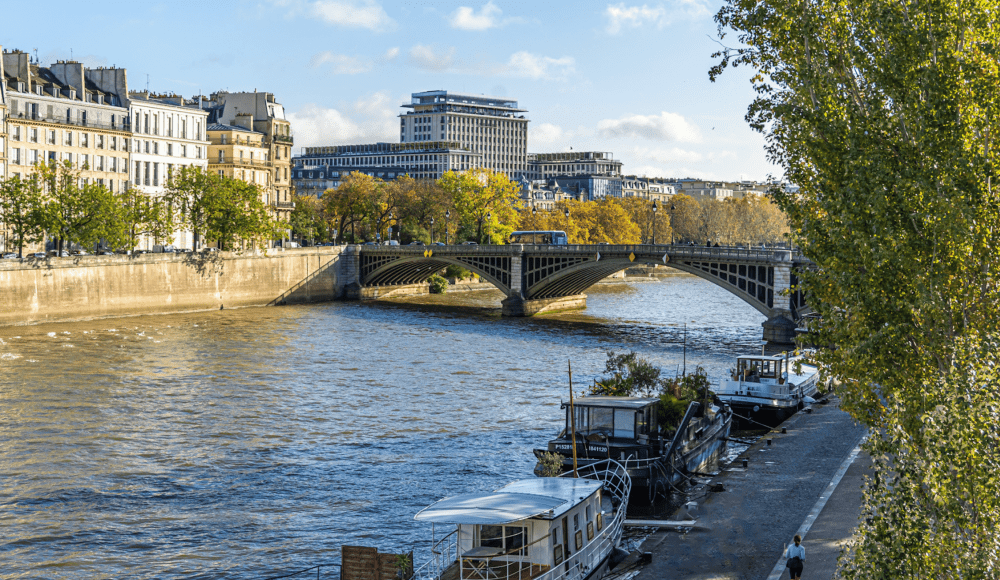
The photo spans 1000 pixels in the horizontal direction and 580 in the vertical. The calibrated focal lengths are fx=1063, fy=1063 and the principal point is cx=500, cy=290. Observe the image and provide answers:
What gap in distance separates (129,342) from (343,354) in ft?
41.1

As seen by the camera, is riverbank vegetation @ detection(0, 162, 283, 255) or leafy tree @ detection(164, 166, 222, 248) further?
leafy tree @ detection(164, 166, 222, 248)

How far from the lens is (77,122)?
9006cm

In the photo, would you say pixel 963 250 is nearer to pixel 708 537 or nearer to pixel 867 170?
pixel 867 170

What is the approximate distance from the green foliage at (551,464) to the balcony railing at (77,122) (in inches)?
2797

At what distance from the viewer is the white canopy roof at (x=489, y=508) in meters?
19.2

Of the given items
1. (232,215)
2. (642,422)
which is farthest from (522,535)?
(232,215)

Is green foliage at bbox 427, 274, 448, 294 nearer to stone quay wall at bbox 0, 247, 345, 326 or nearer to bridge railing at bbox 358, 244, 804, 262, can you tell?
bridge railing at bbox 358, 244, 804, 262

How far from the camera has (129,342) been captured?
5962 cm

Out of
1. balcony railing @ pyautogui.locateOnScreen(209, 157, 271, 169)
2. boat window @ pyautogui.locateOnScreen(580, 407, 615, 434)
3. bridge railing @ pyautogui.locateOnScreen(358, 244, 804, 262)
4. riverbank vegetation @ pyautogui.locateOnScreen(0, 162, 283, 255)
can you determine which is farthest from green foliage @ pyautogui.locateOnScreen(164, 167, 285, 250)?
boat window @ pyautogui.locateOnScreen(580, 407, 615, 434)

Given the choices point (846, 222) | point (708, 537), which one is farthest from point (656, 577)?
point (846, 222)

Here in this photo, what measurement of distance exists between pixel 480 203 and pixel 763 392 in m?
80.3

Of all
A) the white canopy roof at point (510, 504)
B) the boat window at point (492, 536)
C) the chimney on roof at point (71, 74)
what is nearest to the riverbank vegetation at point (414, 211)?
the chimney on roof at point (71, 74)

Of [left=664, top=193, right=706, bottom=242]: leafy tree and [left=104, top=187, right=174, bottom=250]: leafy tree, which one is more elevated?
[left=664, top=193, right=706, bottom=242]: leafy tree

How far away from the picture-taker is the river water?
25.4 metres
